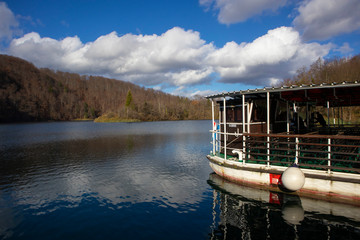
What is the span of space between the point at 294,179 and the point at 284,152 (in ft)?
13.2

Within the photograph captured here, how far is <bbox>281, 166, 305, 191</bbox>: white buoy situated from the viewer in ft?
29.0

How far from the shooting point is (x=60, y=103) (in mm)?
168000

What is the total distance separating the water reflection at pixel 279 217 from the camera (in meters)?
7.21

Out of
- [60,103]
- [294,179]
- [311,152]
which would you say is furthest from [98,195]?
[60,103]

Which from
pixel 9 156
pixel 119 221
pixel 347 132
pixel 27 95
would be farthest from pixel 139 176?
pixel 27 95

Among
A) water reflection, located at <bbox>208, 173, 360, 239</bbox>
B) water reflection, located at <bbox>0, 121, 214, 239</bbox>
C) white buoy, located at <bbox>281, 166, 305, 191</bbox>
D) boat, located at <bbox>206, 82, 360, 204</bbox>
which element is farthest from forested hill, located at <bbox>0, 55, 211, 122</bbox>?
white buoy, located at <bbox>281, 166, 305, 191</bbox>

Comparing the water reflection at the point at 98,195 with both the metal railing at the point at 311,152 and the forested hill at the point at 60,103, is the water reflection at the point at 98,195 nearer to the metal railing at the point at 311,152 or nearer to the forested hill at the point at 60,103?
the metal railing at the point at 311,152

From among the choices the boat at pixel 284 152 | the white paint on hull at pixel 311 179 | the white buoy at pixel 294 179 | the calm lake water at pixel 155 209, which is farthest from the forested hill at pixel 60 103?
the white buoy at pixel 294 179

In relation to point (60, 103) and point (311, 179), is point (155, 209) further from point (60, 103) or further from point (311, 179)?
point (60, 103)

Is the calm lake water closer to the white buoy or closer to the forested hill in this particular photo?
the white buoy

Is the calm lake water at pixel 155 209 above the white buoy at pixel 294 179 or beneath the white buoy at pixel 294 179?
beneath

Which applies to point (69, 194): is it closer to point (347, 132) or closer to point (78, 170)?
point (78, 170)

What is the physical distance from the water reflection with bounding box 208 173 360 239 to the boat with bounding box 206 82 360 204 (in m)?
0.50

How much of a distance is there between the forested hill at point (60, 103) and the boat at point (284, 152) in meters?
93.1
